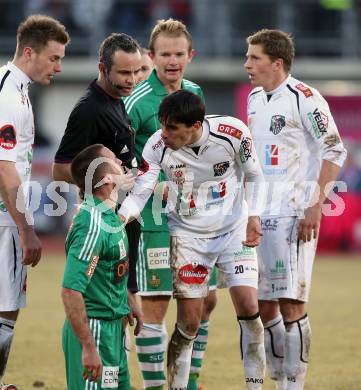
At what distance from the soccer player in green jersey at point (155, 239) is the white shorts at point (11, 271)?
125 centimetres

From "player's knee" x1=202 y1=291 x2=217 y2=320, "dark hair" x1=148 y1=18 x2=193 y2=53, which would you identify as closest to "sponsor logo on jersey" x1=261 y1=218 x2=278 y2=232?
"player's knee" x1=202 y1=291 x2=217 y2=320

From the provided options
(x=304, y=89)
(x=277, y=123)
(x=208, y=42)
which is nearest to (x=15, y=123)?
(x=277, y=123)

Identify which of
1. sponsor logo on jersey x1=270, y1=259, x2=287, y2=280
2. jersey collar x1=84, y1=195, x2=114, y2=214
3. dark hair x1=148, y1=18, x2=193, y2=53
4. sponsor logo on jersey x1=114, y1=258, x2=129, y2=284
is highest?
dark hair x1=148, y1=18, x2=193, y2=53

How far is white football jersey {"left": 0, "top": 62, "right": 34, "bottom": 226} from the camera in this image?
6.68m

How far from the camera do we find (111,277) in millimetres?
5656

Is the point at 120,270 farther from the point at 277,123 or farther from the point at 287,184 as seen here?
the point at 277,123

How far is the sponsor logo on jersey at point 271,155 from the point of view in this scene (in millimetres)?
7750

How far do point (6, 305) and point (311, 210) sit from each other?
229 cm

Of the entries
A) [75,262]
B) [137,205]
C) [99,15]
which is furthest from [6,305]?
[99,15]

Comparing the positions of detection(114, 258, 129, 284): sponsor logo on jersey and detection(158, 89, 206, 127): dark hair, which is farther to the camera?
detection(158, 89, 206, 127): dark hair

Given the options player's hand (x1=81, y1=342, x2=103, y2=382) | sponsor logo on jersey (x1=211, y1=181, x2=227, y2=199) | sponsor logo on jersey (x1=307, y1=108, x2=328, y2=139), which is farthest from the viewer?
sponsor logo on jersey (x1=307, y1=108, x2=328, y2=139)

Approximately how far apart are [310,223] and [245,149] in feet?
2.80

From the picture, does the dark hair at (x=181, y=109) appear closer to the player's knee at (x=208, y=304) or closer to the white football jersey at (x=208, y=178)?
the white football jersey at (x=208, y=178)

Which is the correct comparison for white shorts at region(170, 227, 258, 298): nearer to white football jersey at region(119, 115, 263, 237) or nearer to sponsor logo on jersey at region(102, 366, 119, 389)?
white football jersey at region(119, 115, 263, 237)
